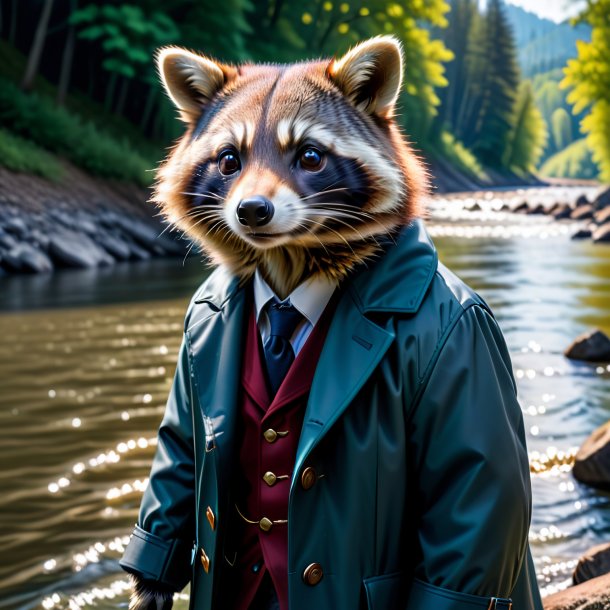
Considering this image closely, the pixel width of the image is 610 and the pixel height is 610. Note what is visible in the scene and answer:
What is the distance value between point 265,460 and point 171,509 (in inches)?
17.1

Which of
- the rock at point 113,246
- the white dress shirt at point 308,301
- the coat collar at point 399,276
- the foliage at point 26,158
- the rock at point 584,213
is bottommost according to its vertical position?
the rock at point 113,246

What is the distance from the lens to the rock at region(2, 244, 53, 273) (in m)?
14.9

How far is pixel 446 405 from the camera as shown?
6.46 feet

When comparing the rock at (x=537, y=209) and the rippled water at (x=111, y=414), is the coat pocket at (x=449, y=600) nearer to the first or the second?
the rippled water at (x=111, y=414)

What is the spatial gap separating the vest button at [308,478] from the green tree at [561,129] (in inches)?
6489

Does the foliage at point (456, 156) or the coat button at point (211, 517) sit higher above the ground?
the coat button at point (211, 517)

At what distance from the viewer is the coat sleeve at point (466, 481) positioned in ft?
6.30

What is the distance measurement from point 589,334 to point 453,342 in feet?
24.0

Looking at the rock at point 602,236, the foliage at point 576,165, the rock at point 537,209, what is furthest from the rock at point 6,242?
the foliage at point 576,165

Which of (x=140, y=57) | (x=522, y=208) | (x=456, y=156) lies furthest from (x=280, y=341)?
(x=456, y=156)

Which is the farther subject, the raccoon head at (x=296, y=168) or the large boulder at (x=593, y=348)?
the large boulder at (x=593, y=348)

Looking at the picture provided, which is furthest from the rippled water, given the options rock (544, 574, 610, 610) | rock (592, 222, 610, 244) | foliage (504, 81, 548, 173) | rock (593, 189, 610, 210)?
foliage (504, 81, 548, 173)

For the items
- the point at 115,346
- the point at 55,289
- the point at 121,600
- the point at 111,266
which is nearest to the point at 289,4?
the point at 111,266

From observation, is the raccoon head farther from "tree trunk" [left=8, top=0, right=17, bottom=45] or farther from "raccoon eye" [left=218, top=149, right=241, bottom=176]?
"tree trunk" [left=8, top=0, right=17, bottom=45]
